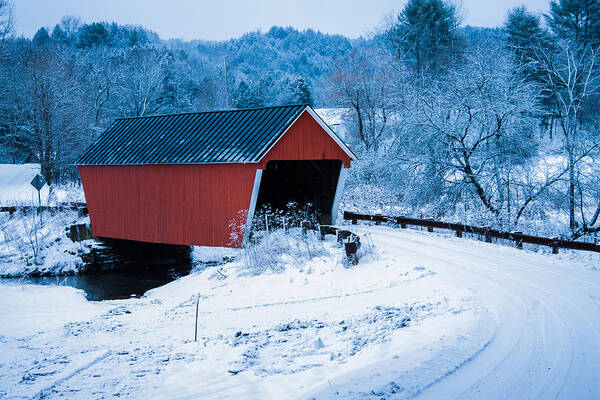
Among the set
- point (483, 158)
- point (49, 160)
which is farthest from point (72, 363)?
point (49, 160)

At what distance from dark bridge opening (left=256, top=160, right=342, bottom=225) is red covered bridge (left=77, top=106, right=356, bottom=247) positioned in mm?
36

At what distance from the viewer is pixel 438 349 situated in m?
4.44

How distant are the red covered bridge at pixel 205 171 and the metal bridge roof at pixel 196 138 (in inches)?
1.4

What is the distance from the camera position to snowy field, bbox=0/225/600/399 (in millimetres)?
3975

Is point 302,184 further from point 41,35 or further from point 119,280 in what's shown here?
point 41,35

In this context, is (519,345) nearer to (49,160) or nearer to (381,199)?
(381,199)

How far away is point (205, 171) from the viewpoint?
41.8ft

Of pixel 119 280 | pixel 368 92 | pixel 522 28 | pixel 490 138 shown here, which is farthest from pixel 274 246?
pixel 522 28

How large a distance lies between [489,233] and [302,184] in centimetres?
667

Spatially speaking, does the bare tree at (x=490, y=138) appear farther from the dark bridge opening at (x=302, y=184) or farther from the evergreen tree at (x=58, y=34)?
the evergreen tree at (x=58, y=34)

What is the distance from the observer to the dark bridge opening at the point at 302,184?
14977mm

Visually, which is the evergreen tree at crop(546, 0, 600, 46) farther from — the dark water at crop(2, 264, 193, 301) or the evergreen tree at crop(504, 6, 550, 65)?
the dark water at crop(2, 264, 193, 301)

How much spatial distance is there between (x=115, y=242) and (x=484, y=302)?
13.9 meters

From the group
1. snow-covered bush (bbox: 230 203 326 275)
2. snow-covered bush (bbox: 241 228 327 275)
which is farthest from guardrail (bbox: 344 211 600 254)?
snow-covered bush (bbox: 241 228 327 275)
